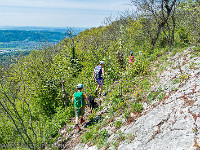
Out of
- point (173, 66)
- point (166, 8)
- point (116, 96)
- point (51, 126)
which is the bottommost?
point (51, 126)

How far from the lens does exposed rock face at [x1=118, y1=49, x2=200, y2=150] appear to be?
2.98m

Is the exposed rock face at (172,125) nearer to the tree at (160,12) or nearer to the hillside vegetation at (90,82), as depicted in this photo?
the hillside vegetation at (90,82)

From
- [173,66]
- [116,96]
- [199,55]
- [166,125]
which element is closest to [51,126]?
[116,96]

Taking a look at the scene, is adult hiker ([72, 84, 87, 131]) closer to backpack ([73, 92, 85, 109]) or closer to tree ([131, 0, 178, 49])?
backpack ([73, 92, 85, 109])

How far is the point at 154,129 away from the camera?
3887 millimetres

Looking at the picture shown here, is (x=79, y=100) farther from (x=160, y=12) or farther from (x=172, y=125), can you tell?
(x=160, y=12)

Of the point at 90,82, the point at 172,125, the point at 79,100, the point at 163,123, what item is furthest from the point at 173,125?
the point at 90,82

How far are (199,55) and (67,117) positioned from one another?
796cm

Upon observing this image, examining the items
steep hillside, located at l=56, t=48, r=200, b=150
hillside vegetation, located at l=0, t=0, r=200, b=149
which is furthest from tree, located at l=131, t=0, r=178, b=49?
steep hillside, located at l=56, t=48, r=200, b=150

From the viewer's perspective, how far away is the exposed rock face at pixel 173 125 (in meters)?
2.98

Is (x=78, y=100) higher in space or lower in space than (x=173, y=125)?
lower

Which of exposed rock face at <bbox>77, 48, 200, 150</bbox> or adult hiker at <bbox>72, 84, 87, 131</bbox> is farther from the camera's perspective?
adult hiker at <bbox>72, 84, 87, 131</bbox>

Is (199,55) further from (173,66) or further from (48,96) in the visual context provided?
(48,96)

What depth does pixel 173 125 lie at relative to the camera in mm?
3553
